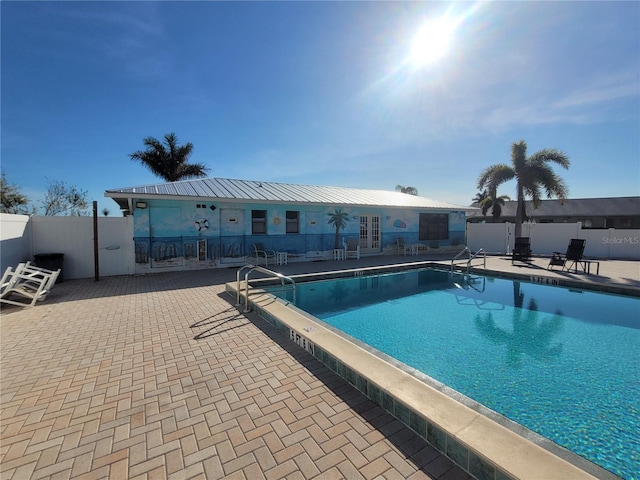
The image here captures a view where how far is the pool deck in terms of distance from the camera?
1.99m

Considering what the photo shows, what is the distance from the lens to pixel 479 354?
4.54m

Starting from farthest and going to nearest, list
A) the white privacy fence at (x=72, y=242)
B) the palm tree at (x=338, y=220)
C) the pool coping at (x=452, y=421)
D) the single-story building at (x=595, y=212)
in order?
the single-story building at (x=595, y=212) < the palm tree at (x=338, y=220) < the white privacy fence at (x=72, y=242) < the pool coping at (x=452, y=421)

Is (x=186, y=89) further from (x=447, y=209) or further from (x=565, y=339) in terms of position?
(x=447, y=209)

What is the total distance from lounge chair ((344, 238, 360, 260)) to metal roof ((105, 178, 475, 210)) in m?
1.99

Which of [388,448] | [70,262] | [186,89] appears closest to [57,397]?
[388,448]

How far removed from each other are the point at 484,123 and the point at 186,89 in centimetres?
1179

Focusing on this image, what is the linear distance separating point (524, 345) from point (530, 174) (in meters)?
14.6

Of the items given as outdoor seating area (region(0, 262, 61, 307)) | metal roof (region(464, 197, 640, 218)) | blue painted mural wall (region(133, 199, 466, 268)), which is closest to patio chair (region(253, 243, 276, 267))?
blue painted mural wall (region(133, 199, 466, 268))

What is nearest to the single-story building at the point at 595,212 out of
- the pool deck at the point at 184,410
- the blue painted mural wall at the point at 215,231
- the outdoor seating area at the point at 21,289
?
the blue painted mural wall at the point at 215,231

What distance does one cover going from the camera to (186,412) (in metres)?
2.59

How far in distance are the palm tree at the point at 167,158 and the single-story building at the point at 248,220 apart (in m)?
9.68

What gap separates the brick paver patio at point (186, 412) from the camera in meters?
1.99

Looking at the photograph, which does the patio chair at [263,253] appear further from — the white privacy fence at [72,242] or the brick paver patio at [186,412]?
the brick paver patio at [186,412]

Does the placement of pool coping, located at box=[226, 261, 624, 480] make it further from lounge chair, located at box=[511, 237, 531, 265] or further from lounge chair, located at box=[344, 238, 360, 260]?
lounge chair, located at box=[511, 237, 531, 265]
